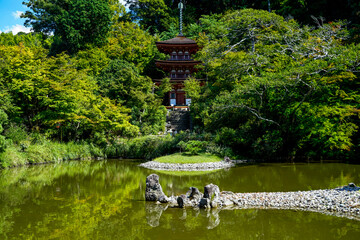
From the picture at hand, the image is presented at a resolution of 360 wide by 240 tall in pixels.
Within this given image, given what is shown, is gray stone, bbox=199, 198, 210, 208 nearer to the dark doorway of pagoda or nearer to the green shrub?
the green shrub

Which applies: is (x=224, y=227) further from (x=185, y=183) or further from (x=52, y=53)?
(x=52, y=53)

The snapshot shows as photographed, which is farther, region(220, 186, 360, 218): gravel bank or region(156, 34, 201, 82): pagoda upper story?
region(156, 34, 201, 82): pagoda upper story

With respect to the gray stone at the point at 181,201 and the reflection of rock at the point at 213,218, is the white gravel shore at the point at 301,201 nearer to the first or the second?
the gray stone at the point at 181,201

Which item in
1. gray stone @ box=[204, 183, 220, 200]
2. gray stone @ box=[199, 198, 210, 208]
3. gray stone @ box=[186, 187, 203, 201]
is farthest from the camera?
gray stone @ box=[186, 187, 203, 201]

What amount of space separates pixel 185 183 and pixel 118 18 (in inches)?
1235

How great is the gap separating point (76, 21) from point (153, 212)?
27.0 metres

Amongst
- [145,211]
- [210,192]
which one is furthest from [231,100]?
[145,211]

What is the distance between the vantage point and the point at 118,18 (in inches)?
1476

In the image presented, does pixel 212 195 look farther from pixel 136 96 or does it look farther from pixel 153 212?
pixel 136 96

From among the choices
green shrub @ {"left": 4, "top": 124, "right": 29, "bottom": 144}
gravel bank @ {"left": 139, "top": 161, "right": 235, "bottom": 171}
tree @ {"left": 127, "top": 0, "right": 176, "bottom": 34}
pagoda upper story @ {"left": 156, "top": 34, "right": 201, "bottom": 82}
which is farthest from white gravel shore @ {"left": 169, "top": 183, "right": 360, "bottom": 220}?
tree @ {"left": 127, "top": 0, "right": 176, "bottom": 34}

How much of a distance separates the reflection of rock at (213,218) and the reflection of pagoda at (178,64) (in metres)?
22.9

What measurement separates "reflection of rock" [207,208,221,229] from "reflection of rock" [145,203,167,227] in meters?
1.25

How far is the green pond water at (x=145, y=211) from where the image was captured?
20.4 ft

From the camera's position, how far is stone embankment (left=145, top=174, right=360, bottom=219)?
7.30 meters
